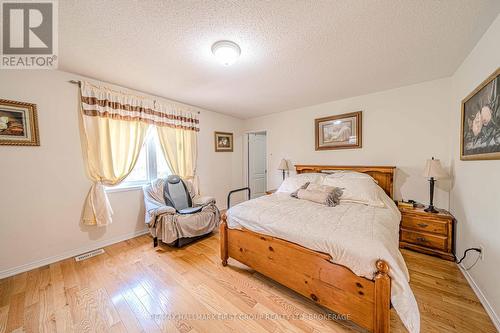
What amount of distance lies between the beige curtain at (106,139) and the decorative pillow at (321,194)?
8.56ft

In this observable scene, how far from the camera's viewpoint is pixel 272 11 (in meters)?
1.29

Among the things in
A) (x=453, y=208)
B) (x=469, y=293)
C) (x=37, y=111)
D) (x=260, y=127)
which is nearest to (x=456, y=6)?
(x=453, y=208)

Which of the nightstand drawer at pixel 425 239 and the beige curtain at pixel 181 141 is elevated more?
the beige curtain at pixel 181 141

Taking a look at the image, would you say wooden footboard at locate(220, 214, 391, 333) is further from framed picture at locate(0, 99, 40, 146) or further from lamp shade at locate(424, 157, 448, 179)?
framed picture at locate(0, 99, 40, 146)

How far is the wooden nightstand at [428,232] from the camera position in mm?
2105

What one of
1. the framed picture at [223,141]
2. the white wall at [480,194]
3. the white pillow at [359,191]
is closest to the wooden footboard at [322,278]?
the white wall at [480,194]

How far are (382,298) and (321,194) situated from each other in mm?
1261

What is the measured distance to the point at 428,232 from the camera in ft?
7.26

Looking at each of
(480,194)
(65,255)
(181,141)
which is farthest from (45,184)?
(480,194)

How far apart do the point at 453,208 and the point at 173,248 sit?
3688mm

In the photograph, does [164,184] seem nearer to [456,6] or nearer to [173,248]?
[173,248]

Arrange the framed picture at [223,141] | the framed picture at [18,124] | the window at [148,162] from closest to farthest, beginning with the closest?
1. the framed picture at [18,124]
2. the window at [148,162]
3. the framed picture at [223,141]

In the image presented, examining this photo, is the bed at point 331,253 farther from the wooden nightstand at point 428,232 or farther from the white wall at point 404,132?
the white wall at point 404,132

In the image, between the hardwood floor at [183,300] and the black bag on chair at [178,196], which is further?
the black bag on chair at [178,196]
